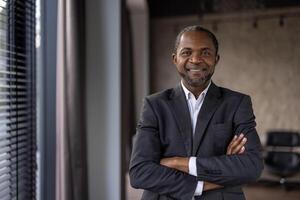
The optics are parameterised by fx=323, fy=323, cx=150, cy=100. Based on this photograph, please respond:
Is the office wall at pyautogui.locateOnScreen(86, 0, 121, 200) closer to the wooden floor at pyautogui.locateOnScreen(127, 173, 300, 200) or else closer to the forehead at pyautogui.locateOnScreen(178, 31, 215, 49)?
the forehead at pyautogui.locateOnScreen(178, 31, 215, 49)

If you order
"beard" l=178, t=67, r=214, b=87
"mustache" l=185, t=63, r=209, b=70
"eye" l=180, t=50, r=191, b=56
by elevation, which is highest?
"eye" l=180, t=50, r=191, b=56

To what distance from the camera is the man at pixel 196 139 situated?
46.2 inches

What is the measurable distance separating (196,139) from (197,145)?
23 millimetres

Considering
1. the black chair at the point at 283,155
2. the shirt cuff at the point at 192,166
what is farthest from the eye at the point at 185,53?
the black chair at the point at 283,155

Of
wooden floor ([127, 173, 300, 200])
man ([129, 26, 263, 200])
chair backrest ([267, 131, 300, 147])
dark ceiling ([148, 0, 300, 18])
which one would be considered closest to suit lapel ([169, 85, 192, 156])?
man ([129, 26, 263, 200])

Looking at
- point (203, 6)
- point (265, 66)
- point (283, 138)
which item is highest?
point (203, 6)

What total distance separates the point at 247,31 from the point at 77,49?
136 inches

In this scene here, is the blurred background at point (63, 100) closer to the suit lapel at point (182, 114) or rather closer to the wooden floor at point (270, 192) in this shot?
the suit lapel at point (182, 114)

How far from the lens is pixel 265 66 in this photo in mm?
4738

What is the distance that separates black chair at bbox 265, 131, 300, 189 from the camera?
13.2 ft

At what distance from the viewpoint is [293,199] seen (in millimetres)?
3695

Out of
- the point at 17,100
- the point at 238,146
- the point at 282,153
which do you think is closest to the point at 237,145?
the point at 238,146

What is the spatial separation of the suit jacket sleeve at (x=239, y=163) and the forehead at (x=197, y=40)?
26cm

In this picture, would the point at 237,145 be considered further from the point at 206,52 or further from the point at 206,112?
the point at 206,52
